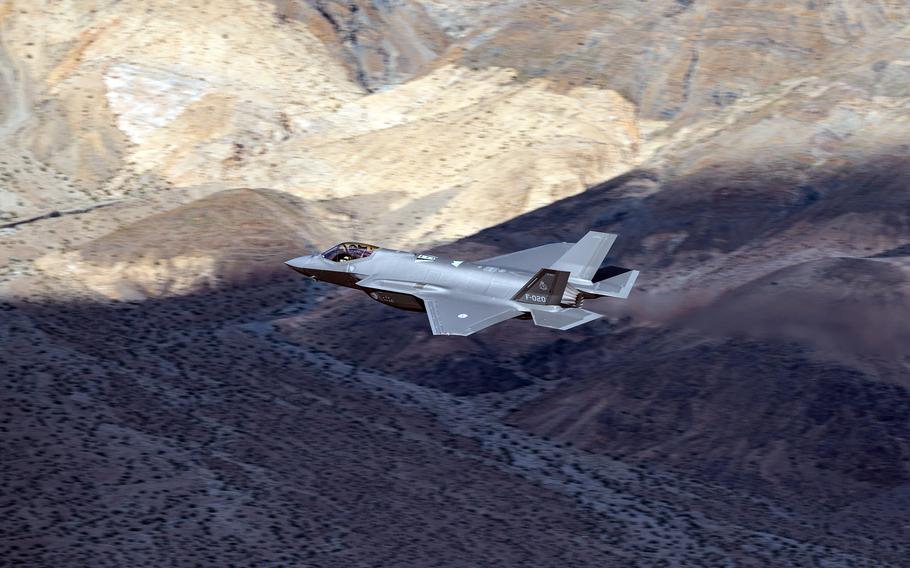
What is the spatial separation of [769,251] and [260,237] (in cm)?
2584

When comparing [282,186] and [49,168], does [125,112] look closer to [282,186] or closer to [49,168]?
[49,168]

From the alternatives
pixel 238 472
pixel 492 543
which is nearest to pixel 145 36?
pixel 238 472

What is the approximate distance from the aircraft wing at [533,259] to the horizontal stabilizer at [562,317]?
12.7ft

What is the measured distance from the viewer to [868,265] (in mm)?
51219

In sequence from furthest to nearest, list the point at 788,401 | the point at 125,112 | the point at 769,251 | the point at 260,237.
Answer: the point at 125,112, the point at 260,237, the point at 769,251, the point at 788,401

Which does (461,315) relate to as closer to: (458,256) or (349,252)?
(349,252)

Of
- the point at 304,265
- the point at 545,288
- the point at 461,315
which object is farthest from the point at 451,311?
the point at 304,265

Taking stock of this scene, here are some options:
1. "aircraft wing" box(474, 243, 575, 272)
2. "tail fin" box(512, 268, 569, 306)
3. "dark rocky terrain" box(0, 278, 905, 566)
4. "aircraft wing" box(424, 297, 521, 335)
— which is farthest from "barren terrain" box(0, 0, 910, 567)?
"tail fin" box(512, 268, 569, 306)

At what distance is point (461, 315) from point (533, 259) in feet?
19.4

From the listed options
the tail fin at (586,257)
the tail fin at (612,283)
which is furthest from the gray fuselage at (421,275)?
the tail fin at (612,283)

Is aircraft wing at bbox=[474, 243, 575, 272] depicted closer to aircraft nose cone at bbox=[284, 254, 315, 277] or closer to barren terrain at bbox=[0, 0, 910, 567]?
barren terrain at bbox=[0, 0, 910, 567]

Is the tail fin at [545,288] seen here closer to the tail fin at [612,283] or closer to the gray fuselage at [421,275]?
the gray fuselage at [421,275]

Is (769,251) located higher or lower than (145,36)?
lower

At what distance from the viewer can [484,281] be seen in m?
44.3
